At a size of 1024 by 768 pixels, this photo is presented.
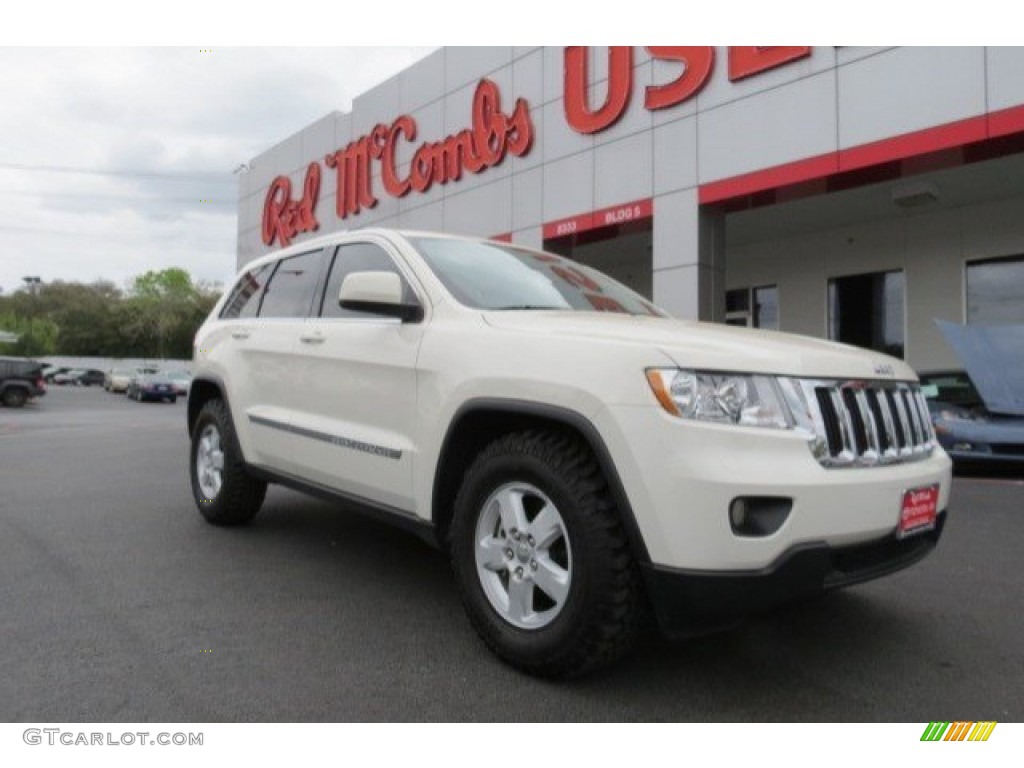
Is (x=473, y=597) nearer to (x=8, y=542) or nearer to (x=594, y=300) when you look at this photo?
(x=594, y=300)

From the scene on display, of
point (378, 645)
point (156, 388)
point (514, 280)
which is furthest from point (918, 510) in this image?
point (156, 388)

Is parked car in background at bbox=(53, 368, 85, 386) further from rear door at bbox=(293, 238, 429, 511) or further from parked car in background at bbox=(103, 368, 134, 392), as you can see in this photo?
rear door at bbox=(293, 238, 429, 511)

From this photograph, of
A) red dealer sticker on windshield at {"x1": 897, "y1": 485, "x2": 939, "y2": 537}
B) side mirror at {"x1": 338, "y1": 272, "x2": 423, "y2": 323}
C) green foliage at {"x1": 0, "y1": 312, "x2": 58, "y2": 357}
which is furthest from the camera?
green foliage at {"x1": 0, "y1": 312, "x2": 58, "y2": 357}

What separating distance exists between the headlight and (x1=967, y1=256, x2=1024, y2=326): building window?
39.2ft

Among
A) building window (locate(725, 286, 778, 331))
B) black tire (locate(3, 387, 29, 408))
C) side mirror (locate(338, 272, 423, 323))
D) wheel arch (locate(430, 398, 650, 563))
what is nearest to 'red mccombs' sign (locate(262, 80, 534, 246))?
building window (locate(725, 286, 778, 331))

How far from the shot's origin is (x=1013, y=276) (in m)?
12.5

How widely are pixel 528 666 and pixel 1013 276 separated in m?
13.0

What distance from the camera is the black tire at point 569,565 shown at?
247 centimetres

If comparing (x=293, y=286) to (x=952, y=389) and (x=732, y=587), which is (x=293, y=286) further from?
(x=952, y=389)

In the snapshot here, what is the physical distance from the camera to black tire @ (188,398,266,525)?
4746mm

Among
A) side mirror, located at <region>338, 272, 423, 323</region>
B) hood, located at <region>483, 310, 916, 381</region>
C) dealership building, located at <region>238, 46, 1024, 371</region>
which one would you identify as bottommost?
hood, located at <region>483, 310, 916, 381</region>

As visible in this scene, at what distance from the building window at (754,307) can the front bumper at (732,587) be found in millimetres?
13771

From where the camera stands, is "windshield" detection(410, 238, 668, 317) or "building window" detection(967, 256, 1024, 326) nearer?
"windshield" detection(410, 238, 668, 317)
